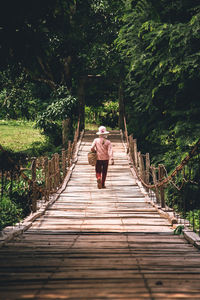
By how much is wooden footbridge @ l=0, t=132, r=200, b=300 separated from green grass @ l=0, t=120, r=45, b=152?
17103 mm

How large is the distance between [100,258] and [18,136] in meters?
25.1

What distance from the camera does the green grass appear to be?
2571 centimetres

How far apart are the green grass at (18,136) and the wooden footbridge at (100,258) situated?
1710 cm

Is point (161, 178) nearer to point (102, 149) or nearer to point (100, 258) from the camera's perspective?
point (102, 149)

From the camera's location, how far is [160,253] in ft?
14.9

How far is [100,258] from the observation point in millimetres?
4223

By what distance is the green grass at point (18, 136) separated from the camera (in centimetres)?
2571

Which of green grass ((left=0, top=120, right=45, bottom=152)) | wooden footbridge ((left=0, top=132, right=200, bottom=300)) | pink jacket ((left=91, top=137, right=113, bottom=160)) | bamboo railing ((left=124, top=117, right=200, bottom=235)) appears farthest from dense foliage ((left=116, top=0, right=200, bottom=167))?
green grass ((left=0, top=120, right=45, bottom=152))

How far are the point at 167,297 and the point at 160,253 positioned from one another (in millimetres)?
1798

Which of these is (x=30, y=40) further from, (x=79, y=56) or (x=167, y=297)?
(x=79, y=56)

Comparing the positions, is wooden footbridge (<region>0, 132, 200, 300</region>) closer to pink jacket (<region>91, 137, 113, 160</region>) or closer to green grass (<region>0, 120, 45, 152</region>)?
pink jacket (<region>91, 137, 113, 160</region>)

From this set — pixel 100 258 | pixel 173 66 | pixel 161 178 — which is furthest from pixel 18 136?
pixel 100 258

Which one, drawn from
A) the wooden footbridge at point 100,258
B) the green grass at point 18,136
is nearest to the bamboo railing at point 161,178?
the wooden footbridge at point 100,258

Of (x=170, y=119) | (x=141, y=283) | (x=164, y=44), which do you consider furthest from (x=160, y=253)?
(x=170, y=119)
